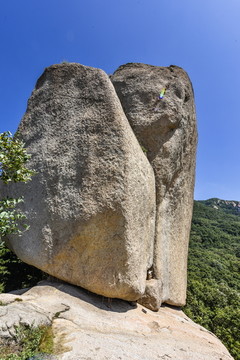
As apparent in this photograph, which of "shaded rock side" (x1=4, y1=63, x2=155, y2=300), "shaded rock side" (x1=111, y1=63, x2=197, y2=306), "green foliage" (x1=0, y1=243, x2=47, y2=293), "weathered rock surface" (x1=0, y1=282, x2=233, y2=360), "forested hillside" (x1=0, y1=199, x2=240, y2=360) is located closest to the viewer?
"weathered rock surface" (x1=0, y1=282, x2=233, y2=360)

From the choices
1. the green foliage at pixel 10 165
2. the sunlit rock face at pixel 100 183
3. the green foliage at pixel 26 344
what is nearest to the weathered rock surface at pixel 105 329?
the green foliage at pixel 26 344

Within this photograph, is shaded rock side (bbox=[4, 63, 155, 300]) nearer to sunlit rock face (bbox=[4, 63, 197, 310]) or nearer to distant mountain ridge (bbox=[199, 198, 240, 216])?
sunlit rock face (bbox=[4, 63, 197, 310])

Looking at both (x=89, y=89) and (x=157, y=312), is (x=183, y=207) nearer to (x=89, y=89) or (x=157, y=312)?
(x=157, y=312)

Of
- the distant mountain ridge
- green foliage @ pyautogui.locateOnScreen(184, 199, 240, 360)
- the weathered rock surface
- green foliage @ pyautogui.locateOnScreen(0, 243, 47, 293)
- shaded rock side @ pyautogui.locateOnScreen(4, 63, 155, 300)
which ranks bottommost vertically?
green foliage @ pyautogui.locateOnScreen(184, 199, 240, 360)

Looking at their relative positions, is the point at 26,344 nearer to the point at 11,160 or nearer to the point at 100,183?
the point at 11,160

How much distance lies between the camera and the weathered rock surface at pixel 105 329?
12.4 feet

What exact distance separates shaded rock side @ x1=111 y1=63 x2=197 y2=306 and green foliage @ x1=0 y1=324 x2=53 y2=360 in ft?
14.1

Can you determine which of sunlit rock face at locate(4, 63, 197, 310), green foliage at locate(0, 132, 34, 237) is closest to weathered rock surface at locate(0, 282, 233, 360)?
sunlit rock face at locate(4, 63, 197, 310)

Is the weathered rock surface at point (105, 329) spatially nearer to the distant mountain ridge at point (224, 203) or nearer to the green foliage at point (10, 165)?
the green foliage at point (10, 165)

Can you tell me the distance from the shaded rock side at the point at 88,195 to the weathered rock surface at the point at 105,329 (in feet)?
1.28

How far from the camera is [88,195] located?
5910mm

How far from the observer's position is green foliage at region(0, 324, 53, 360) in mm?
3347

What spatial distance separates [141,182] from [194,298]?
12.1 m

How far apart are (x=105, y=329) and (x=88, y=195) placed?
275 cm
